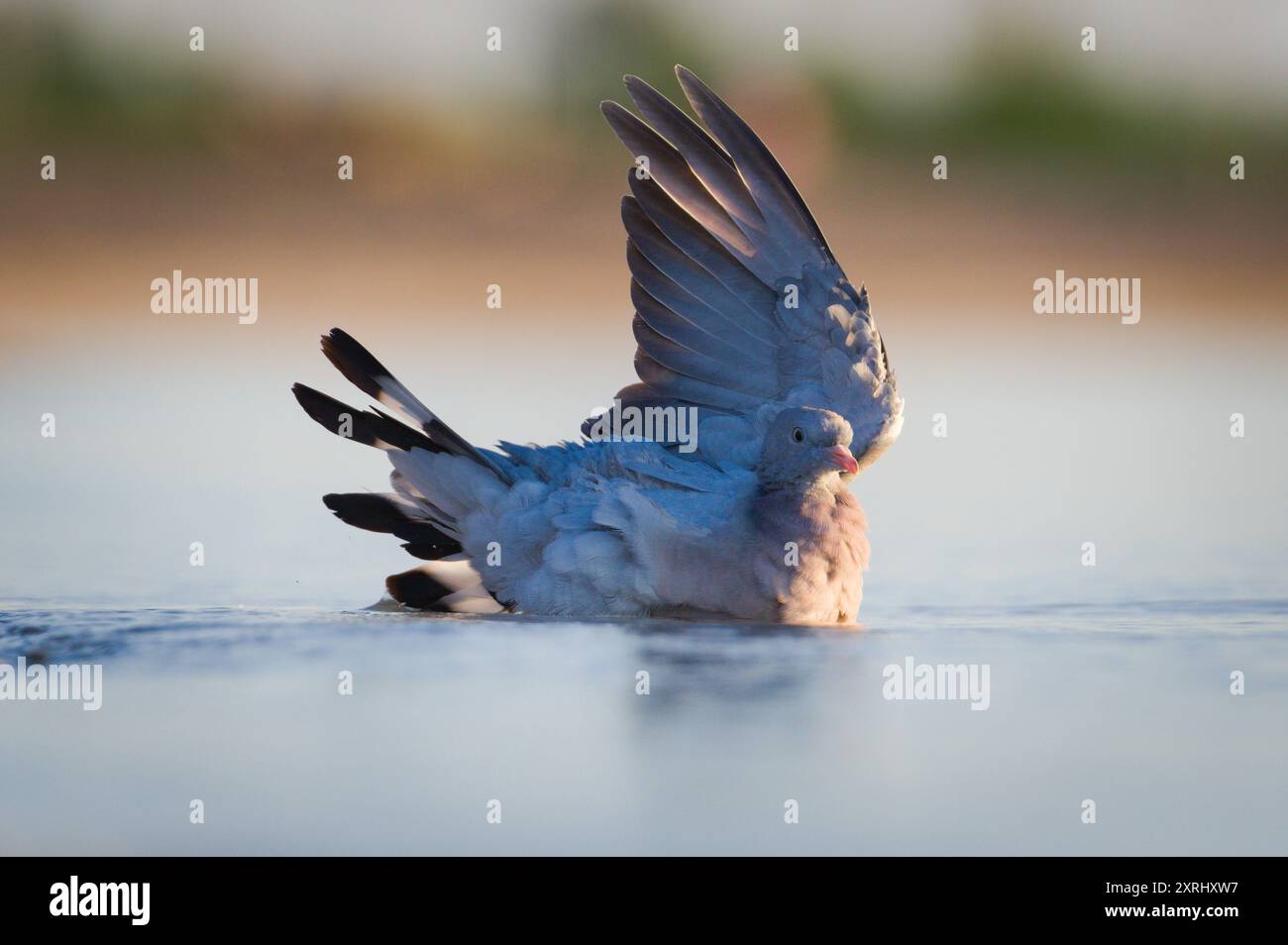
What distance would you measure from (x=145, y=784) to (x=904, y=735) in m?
2.25

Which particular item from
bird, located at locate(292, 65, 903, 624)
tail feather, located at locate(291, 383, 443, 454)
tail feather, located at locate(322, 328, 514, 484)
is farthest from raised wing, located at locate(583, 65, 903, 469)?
tail feather, located at locate(291, 383, 443, 454)

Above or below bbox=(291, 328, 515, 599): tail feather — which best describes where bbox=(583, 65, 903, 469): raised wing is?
above

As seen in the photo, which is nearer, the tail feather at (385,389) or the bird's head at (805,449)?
the bird's head at (805,449)

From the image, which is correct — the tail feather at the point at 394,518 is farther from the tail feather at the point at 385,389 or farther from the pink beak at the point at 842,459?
the pink beak at the point at 842,459

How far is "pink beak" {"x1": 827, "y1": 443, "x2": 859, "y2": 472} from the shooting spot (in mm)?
6531

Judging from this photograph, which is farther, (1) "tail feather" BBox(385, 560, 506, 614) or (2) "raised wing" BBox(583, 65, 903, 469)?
(1) "tail feather" BBox(385, 560, 506, 614)

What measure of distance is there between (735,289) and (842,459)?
0.78 meters

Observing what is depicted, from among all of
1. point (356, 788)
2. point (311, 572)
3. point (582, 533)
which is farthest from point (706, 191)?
point (356, 788)

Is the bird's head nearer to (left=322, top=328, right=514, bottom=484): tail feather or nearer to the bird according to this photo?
the bird

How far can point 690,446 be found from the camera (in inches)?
277

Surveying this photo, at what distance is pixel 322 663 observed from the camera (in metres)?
6.12

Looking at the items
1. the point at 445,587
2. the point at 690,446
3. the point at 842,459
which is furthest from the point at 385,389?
the point at 842,459

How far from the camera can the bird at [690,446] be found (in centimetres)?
662

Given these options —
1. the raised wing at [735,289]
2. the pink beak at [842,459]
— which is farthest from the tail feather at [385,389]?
the pink beak at [842,459]
